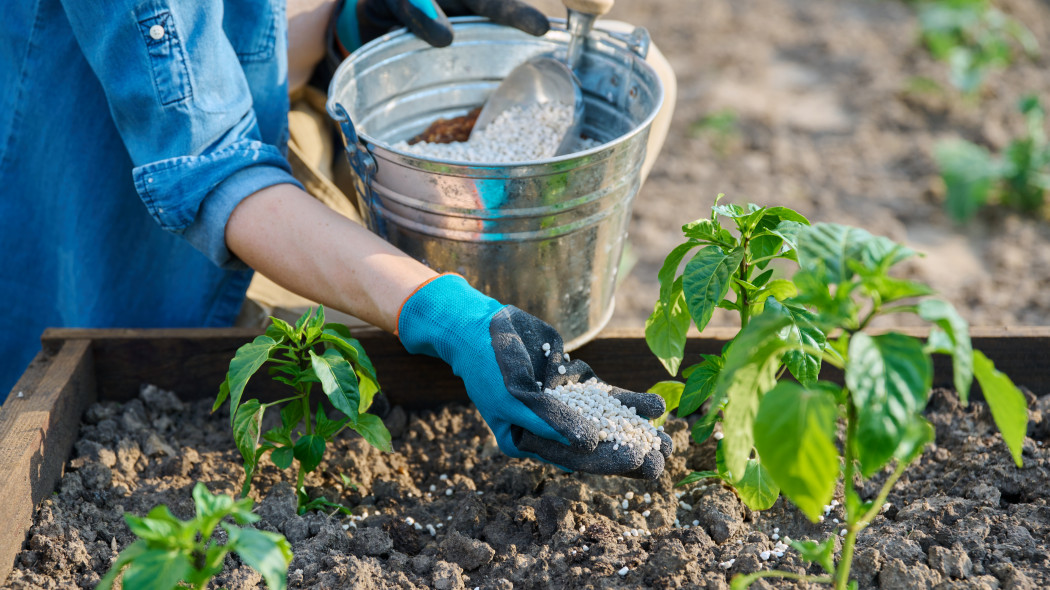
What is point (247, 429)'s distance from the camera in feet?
4.91

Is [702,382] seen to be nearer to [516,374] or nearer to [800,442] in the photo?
[516,374]

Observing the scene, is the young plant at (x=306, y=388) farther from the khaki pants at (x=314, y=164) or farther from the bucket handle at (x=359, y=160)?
the khaki pants at (x=314, y=164)

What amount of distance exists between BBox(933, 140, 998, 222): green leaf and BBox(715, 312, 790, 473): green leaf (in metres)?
2.59

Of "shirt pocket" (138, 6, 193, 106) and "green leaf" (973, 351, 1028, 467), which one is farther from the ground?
"shirt pocket" (138, 6, 193, 106)

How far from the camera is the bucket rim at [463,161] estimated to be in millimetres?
1561

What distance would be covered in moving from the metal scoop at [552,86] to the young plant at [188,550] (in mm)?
1118

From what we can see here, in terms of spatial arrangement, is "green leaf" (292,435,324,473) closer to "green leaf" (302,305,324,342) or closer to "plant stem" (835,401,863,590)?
"green leaf" (302,305,324,342)

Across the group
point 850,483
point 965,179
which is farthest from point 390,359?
point 965,179

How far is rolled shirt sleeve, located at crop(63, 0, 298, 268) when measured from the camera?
1.58 meters

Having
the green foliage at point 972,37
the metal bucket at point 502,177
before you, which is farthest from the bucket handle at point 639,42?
the green foliage at point 972,37

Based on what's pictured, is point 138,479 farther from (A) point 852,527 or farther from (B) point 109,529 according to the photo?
(A) point 852,527

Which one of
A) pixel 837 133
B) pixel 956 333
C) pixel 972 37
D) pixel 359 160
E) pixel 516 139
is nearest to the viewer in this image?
pixel 956 333

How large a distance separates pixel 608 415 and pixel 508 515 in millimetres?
273

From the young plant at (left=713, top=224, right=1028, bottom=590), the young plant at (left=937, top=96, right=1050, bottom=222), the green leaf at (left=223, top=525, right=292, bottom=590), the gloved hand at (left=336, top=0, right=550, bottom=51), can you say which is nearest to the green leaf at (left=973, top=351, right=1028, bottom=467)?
the young plant at (left=713, top=224, right=1028, bottom=590)
